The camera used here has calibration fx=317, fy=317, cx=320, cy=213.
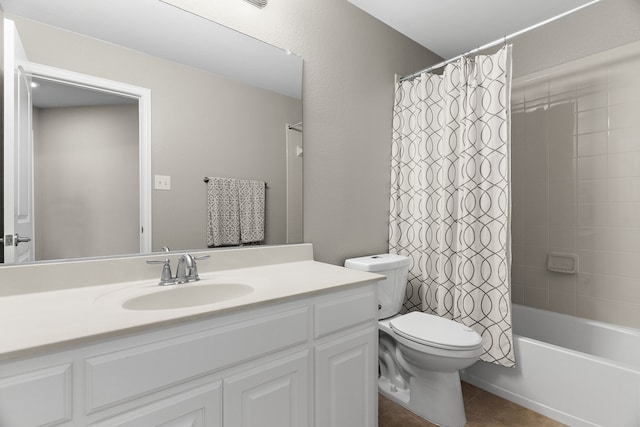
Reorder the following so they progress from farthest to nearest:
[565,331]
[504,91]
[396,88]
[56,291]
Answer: [396,88] → [565,331] → [504,91] → [56,291]

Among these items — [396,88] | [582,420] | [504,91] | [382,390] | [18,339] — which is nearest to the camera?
[18,339]

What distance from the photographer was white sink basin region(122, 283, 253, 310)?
1.09m

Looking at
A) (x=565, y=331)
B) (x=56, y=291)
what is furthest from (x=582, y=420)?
(x=56, y=291)

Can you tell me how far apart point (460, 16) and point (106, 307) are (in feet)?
8.22

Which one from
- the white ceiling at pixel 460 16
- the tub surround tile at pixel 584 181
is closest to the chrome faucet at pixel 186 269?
the white ceiling at pixel 460 16

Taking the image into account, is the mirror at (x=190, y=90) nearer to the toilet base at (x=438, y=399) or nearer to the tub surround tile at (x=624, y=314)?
the toilet base at (x=438, y=399)

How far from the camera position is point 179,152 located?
54.2 inches

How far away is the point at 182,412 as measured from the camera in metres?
0.85

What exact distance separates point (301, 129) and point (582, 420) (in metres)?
2.00

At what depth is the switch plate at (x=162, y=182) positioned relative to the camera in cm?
133

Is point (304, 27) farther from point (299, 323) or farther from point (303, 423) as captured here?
point (303, 423)

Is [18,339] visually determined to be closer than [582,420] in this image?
Yes

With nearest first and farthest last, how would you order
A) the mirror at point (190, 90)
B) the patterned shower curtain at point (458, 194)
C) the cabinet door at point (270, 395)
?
the cabinet door at point (270, 395)
the mirror at point (190, 90)
the patterned shower curtain at point (458, 194)

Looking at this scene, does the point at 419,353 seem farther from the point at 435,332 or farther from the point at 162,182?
the point at 162,182
